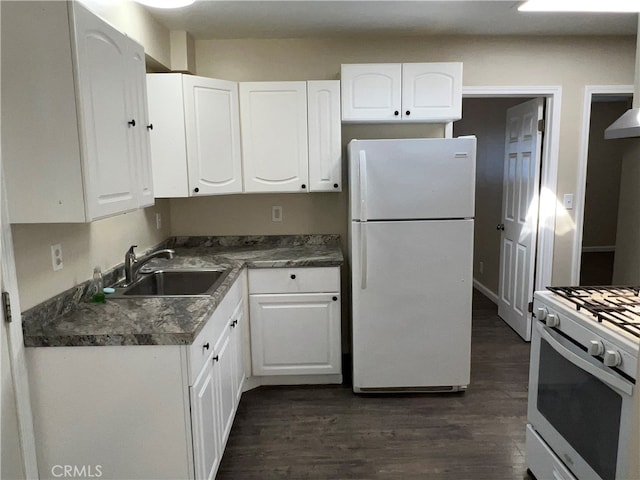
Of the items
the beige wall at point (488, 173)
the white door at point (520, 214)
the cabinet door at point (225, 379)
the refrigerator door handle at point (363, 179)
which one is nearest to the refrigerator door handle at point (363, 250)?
the refrigerator door handle at point (363, 179)

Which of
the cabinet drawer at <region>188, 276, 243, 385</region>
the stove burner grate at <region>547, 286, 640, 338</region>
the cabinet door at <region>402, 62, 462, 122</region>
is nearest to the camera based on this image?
the stove burner grate at <region>547, 286, 640, 338</region>

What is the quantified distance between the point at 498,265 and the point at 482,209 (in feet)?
2.59

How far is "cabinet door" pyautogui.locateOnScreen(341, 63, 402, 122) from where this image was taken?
3.01 metres

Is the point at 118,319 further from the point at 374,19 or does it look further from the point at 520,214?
the point at 520,214

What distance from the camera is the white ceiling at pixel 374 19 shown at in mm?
2627

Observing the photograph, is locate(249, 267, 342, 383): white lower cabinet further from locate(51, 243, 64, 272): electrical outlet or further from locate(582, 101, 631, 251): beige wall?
locate(582, 101, 631, 251): beige wall

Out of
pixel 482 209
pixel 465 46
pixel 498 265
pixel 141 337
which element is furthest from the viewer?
pixel 482 209

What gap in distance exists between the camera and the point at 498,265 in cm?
465

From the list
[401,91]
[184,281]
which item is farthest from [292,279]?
[401,91]

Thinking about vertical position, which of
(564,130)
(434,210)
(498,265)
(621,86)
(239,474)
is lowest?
(239,474)

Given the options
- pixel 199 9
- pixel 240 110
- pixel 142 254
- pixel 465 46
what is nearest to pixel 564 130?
pixel 465 46

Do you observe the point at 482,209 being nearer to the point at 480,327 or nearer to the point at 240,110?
the point at 480,327

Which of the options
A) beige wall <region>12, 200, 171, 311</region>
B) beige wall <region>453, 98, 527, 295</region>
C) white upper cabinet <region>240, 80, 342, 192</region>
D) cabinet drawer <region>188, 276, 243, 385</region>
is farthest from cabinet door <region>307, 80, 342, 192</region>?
beige wall <region>453, 98, 527, 295</region>

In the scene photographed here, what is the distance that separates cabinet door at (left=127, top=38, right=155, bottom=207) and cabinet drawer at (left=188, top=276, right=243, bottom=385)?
607 millimetres
